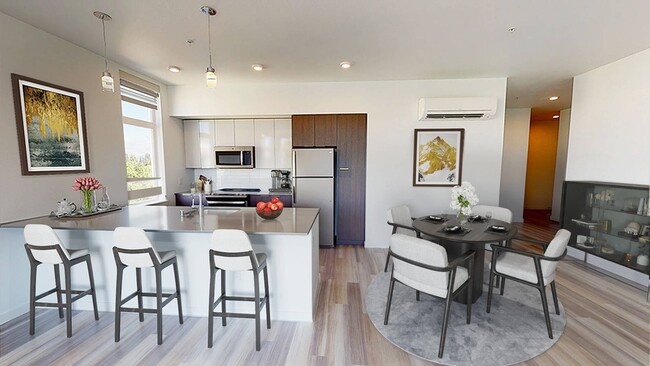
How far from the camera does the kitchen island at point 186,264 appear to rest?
233 centimetres

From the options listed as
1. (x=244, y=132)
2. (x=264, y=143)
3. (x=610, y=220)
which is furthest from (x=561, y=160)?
(x=244, y=132)

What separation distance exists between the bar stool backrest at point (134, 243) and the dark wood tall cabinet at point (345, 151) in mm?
2706

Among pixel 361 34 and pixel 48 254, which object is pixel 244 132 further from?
pixel 48 254

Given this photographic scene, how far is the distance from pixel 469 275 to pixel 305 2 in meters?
2.62

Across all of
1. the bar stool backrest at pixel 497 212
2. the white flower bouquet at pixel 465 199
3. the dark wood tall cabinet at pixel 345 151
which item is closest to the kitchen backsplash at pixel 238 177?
the dark wood tall cabinet at pixel 345 151

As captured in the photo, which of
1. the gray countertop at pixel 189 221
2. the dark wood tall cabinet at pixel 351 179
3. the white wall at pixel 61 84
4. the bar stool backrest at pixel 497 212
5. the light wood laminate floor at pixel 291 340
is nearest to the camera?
the light wood laminate floor at pixel 291 340

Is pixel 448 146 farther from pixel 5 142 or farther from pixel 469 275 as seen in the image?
pixel 5 142

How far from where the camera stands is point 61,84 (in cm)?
271

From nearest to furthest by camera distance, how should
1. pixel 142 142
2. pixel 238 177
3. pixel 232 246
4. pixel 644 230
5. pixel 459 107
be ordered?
pixel 232 246 → pixel 644 230 → pixel 459 107 → pixel 142 142 → pixel 238 177

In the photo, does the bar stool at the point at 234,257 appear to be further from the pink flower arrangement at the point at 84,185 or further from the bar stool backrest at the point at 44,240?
the pink flower arrangement at the point at 84,185

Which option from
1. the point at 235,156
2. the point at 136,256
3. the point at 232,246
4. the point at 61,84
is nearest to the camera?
the point at 232,246

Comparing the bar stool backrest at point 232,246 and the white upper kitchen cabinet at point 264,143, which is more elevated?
the white upper kitchen cabinet at point 264,143

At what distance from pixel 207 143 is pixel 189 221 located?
2.74 m

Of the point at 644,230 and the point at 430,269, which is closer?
the point at 430,269
